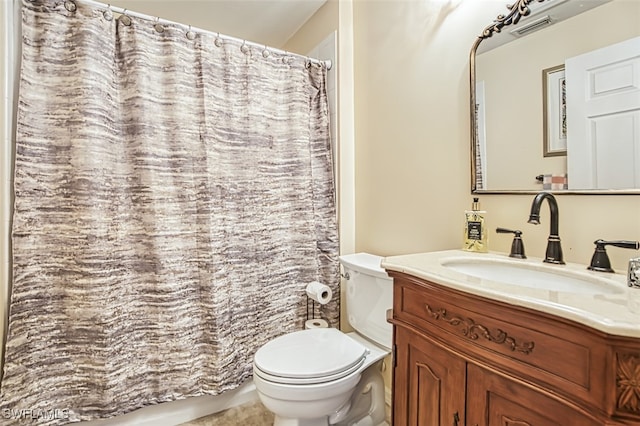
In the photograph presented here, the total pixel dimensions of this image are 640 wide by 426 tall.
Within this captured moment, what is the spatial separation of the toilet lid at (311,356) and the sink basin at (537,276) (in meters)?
0.57

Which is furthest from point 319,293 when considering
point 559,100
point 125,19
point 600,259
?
point 125,19

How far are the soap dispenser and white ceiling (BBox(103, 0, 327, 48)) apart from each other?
1600 millimetres

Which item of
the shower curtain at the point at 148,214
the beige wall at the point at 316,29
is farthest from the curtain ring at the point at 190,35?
the beige wall at the point at 316,29

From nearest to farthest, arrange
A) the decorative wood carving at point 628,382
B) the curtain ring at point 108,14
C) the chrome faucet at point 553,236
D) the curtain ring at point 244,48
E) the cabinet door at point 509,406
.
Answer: the decorative wood carving at point 628,382 → the cabinet door at point 509,406 → the chrome faucet at point 553,236 → the curtain ring at point 108,14 → the curtain ring at point 244,48

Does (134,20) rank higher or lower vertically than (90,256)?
higher

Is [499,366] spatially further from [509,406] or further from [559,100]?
[559,100]

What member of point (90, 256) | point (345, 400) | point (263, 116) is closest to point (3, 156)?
point (90, 256)

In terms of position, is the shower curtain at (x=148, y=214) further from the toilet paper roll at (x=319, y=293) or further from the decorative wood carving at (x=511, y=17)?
the decorative wood carving at (x=511, y=17)

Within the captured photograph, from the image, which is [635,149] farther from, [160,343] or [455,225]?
[160,343]

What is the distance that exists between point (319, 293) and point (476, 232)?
872mm

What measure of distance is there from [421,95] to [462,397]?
1242 millimetres

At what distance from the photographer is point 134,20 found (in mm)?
1571

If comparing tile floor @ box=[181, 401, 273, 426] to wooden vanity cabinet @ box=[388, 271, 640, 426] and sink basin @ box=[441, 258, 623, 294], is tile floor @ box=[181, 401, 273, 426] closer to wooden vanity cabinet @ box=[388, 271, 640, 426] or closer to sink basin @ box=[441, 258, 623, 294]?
wooden vanity cabinet @ box=[388, 271, 640, 426]

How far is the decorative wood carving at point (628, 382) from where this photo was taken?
1.88 feet
